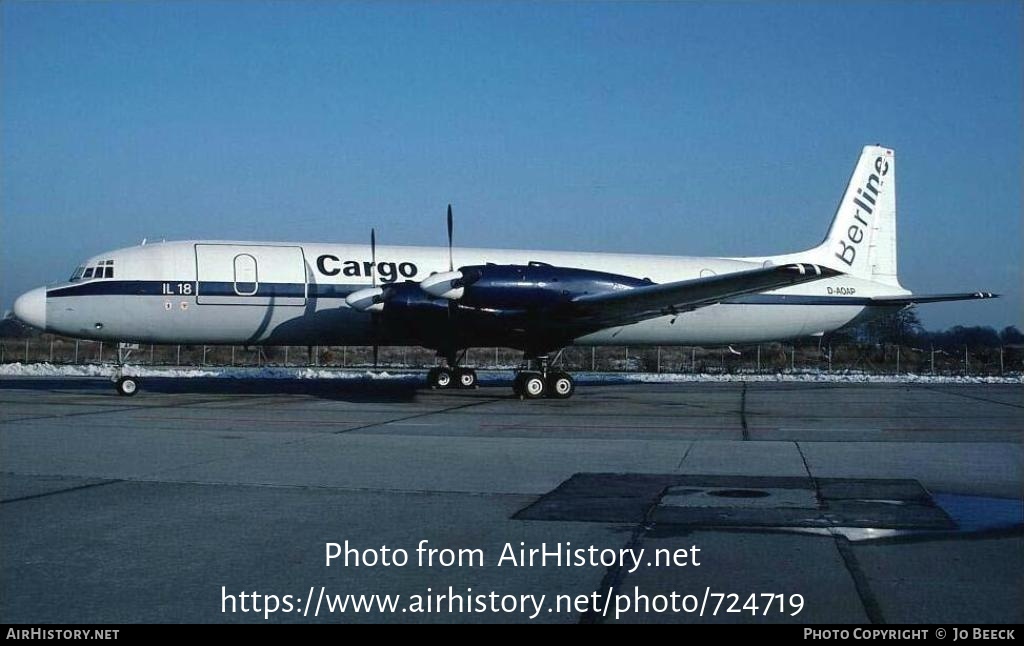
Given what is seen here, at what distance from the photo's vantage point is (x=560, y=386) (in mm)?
24375

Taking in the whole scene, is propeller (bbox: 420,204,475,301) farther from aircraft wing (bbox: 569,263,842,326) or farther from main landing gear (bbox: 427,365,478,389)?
main landing gear (bbox: 427,365,478,389)

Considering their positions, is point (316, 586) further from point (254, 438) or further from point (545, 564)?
point (254, 438)

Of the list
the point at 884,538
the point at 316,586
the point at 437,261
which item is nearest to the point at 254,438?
the point at 316,586

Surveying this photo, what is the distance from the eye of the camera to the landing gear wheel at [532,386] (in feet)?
79.1

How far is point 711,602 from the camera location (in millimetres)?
5703

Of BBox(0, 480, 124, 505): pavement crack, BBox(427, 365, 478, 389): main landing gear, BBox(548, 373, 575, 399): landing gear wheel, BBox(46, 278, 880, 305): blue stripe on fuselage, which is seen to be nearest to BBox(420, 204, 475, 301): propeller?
BBox(46, 278, 880, 305): blue stripe on fuselage

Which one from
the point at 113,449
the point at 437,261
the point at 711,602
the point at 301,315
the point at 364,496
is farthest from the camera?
the point at 437,261

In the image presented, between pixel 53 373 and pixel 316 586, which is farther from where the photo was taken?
pixel 53 373

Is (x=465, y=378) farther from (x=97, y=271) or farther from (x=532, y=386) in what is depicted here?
(x=97, y=271)

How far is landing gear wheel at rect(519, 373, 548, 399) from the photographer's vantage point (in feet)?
79.1

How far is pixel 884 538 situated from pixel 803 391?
22.4 meters

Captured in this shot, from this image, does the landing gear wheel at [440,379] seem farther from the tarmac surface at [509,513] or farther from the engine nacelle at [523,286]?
the tarmac surface at [509,513]

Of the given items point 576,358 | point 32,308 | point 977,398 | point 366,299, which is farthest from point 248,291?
point 576,358

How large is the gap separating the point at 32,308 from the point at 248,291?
16.5 feet
